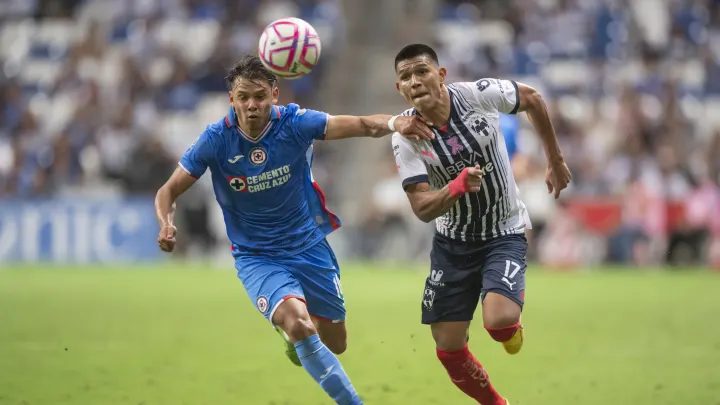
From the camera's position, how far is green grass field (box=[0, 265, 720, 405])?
27.8 feet

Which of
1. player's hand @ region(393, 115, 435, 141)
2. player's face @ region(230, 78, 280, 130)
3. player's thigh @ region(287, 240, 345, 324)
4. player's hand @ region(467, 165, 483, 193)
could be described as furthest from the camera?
player's thigh @ region(287, 240, 345, 324)

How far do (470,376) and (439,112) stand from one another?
1869 millimetres

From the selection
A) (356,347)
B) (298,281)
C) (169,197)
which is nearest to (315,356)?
(298,281)

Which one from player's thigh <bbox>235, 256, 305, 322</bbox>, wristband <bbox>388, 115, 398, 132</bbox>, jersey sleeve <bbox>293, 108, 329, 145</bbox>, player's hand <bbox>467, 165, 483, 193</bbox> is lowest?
player's thigh <bbox>235, 256, 305, 322</bbox>

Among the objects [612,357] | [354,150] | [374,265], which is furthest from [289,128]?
[354,150]

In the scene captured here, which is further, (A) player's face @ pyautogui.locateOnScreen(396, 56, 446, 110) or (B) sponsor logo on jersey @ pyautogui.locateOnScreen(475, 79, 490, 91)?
(B) sponsor logo on jersey @ pyautogui.locateOnScreen(475, 79, 490, 91)

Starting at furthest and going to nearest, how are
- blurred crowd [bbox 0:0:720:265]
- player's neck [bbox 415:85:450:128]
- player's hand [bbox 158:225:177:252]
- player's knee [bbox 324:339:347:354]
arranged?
1. blurred crowd [bbox 0:0:720:265]
2. player's knee [bbox 324:339:347:354]
3. player's neck [bbox 415:85:450:128]
4. player's hand [bbox 158:225:177:252]

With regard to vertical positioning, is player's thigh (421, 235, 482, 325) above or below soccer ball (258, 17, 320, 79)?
below

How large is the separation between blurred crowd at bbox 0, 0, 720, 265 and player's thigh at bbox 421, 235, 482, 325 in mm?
12771

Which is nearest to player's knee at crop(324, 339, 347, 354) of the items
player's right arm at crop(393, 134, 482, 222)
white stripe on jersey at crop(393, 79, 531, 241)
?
white stripe on jersey at crop(393, 79, 531, 241)

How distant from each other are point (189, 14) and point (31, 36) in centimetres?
389

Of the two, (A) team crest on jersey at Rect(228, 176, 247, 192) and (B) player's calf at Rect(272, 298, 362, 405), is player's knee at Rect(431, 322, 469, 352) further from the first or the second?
(A) team crest on jersey at Rect(228, 176, 247, 192)

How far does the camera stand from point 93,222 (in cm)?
2152

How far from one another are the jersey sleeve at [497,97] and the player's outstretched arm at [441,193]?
0.71 m
